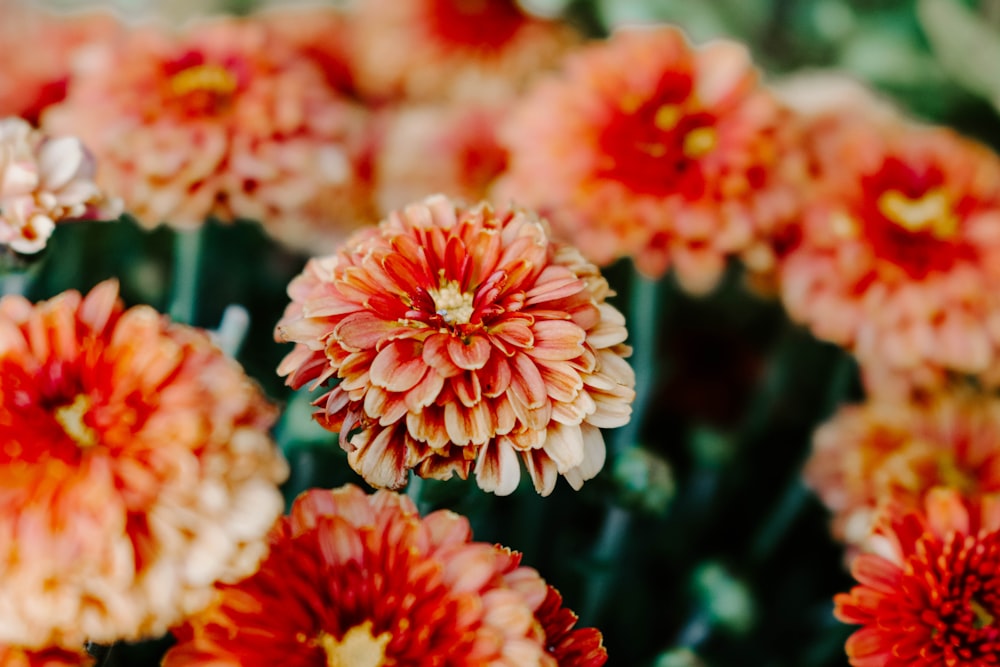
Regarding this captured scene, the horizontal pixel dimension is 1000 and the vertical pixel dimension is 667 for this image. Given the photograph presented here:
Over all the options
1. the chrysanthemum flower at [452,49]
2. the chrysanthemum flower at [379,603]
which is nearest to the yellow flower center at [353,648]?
the chrysanthemum flower at [379,603]

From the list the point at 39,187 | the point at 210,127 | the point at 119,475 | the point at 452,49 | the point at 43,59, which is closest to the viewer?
the point at 119,475

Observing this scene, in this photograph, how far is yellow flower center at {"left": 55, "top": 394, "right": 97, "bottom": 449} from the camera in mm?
379

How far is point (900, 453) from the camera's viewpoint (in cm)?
62

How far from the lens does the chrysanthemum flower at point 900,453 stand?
1.98 ft

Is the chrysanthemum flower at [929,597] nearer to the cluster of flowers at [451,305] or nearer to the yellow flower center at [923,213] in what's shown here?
the cluster of flowers at [451,305]

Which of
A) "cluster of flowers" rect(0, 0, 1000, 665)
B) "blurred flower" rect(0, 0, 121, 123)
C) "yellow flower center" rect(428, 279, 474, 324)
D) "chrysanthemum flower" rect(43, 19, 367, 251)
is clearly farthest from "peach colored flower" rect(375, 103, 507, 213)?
"yellow flower center" rect(428, 279, 474, 324)

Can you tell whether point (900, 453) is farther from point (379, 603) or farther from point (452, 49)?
point (452, 49)

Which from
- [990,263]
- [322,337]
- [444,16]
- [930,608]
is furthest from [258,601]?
[444,16]

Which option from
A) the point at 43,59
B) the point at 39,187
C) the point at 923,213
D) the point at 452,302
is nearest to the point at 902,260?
the point at 923,213

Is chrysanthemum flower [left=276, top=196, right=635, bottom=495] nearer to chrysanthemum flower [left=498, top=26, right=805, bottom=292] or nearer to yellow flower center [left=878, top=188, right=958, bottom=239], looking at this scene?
chrysanthemum flower [left=498, top=26, right=805, bottom=292]

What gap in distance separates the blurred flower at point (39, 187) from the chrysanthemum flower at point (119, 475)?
0.27 feet

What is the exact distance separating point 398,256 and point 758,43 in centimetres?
81

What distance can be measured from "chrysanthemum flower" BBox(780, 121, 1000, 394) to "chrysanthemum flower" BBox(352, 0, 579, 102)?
1.26ft

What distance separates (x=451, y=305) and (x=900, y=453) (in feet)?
1.25
